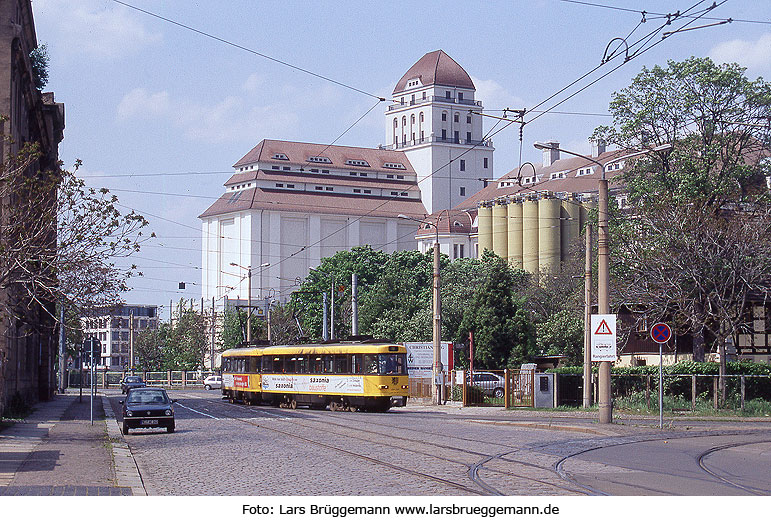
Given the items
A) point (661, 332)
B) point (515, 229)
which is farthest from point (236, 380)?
point (515, 229)

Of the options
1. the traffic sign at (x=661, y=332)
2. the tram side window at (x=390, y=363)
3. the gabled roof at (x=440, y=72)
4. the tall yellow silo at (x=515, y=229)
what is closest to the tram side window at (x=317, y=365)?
the tram side window at (x=390, y=363)

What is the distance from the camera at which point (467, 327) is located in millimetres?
66938

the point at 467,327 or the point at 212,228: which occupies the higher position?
the point at 212,228

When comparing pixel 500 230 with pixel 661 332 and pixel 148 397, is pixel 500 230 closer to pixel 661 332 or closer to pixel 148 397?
pixel 661 332

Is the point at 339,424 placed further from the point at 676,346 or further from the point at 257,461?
the point at 676,346

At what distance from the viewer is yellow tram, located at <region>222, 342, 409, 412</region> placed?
40.9 meters

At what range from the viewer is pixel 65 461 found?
19.5 m

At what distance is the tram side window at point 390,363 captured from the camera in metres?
40.8

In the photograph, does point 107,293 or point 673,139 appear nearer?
point 107,293

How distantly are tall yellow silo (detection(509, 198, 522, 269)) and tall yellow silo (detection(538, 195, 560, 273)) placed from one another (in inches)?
152

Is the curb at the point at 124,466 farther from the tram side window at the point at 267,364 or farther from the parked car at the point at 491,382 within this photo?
the parked car at the point at 491,382

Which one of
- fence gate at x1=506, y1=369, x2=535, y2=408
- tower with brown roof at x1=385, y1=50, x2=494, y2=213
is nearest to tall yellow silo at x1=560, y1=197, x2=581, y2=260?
tower with brown roof at x1=385, y1=50, x2=494, y2=213

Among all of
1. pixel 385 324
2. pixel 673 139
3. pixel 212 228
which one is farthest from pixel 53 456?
pixel 212 228

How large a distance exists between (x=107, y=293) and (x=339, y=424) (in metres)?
7.72
